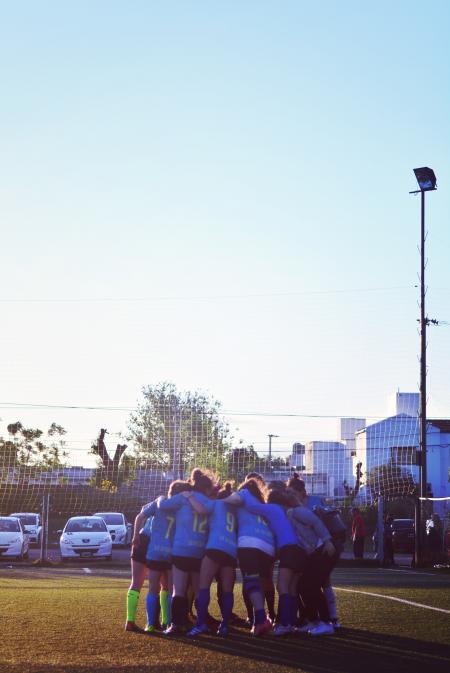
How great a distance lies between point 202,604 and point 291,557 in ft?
3.68

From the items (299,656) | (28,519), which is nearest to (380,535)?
(28,519)

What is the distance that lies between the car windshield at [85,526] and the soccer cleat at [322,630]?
24.6 meters

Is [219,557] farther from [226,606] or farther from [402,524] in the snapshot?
[402,524]

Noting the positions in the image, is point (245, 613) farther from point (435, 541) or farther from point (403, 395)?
point (403, 395)

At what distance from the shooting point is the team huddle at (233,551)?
12172 mm

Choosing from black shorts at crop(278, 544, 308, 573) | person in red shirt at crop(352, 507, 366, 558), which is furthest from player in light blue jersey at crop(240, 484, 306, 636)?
person in red shirt at crop(352, 507, 366, 558)

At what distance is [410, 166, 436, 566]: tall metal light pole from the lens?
33031 mm

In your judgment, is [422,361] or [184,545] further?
[422,361]

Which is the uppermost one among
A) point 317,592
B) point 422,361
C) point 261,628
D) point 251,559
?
point 422,361

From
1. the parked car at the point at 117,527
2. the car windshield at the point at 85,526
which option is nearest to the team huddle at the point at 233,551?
the car windshield at the point at 85,526

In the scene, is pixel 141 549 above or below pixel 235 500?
below

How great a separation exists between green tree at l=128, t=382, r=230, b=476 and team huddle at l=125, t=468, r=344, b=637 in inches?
1136

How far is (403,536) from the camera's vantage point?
4897 cm

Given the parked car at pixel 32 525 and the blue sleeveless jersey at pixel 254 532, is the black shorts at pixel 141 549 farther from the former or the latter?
the parked car at pixel 32 525
